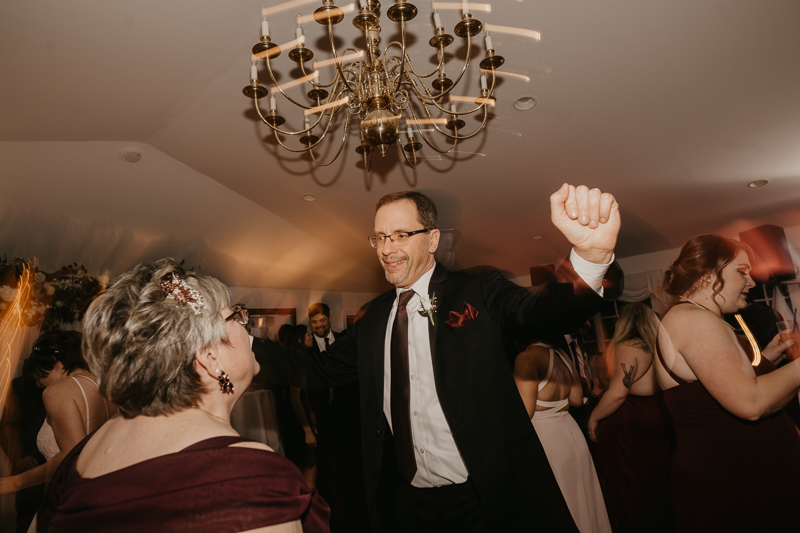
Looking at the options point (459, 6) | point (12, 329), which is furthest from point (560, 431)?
point (12, 329)

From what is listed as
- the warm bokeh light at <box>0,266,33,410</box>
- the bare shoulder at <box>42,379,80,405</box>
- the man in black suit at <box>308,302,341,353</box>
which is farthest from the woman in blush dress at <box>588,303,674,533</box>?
the warm bokeh light at <box>0,266,33,410</box>

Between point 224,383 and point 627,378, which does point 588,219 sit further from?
point 627,378

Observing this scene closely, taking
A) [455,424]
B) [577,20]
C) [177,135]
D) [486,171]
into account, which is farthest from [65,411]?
[486,171]

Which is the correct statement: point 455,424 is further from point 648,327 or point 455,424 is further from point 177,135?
point 177,135

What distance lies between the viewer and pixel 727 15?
7.11 ft

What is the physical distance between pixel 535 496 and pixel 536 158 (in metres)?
3.20

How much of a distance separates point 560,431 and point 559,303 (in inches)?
70.6

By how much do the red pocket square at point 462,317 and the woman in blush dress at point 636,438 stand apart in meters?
1.71

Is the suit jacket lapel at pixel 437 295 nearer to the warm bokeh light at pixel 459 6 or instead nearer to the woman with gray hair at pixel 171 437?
the woman with gray hair at pixel 171 437

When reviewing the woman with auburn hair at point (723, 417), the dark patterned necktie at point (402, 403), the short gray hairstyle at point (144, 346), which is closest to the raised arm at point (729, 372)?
the woman with auburn hair at point (723, 417)

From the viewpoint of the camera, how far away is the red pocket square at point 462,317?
1.42 meters

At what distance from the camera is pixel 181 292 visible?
0.95m

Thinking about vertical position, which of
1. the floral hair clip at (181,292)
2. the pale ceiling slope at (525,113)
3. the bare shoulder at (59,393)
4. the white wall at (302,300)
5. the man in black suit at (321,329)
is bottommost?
the bare shoulder at (59,393)

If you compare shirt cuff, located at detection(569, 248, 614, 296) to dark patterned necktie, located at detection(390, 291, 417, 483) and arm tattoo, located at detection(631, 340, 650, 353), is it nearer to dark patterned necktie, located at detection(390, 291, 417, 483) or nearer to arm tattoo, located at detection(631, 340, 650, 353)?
dark patterned necktie, located at detection(390, 291, 417, 483)
